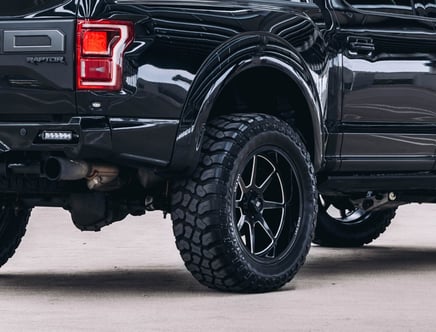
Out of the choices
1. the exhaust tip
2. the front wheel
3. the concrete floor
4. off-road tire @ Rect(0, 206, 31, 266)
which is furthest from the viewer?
off-road tire @ Rect(0, 206, 31, 266)

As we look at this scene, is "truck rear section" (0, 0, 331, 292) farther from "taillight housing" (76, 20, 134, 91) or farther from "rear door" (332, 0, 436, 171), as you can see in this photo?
"rear door" (332, 0, 436, 171)

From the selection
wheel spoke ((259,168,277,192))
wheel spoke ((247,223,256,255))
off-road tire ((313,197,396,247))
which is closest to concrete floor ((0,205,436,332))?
off-road tire ((313,197,396,247))

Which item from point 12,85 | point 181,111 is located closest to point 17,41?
point 12,85

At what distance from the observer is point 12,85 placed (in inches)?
294

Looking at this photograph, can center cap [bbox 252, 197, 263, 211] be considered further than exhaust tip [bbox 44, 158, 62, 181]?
Yes

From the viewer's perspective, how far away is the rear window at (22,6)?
7516 mm

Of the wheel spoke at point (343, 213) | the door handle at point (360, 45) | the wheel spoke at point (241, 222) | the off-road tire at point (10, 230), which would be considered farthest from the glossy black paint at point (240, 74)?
the wheel spoke at point (343, 213)

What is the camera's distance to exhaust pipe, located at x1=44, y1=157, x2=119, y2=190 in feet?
24.3

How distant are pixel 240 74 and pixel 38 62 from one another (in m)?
1.19

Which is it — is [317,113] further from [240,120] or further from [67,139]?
[67,139]

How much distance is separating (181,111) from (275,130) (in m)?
0.72

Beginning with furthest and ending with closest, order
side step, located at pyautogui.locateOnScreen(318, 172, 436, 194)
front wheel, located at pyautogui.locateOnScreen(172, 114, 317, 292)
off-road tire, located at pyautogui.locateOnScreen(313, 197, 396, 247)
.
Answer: off-road tire, located at pyautogui.locateOnScreen(313, 197, 396, 247)
side step, located at pyautogui.locateOnScreen(318, 172, 436, 194)
front wheel, located at pyautogui.locateOnScreen(172, 114, 317, 292)

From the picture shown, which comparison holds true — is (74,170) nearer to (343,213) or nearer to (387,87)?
(387,87)

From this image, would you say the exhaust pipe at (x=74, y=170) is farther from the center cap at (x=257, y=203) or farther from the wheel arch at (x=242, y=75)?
the center cap at (x=257, y=203)
